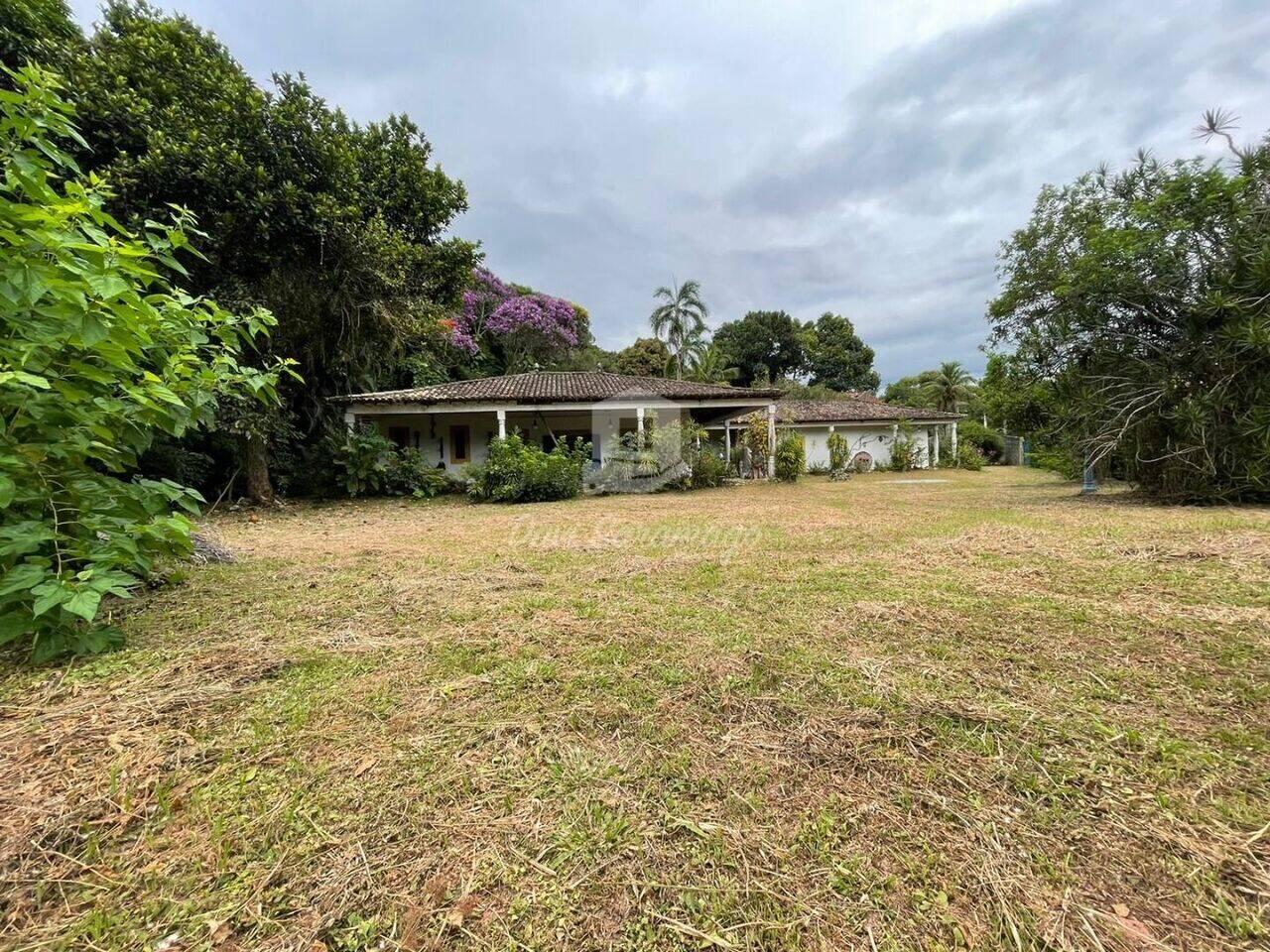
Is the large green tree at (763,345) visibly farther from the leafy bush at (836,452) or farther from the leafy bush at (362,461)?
the leafy bush at (362,461)

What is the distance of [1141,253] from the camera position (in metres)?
8.41

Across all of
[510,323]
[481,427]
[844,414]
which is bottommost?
[481,427]

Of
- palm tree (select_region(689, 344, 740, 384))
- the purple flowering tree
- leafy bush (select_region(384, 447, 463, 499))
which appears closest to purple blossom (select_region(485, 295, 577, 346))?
the purple flowering tree

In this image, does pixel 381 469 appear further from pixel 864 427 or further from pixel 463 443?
pixel 864 427

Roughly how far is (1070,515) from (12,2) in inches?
709

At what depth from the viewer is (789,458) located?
15484 mm

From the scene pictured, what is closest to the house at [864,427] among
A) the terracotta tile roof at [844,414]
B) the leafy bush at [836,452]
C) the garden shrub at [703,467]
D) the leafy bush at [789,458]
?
the terracotta tile roof at [844,414]

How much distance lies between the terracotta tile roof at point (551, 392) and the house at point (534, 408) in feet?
0.09

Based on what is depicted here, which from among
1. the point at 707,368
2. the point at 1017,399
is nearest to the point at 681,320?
the point at 707,368

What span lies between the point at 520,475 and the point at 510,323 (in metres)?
13.5

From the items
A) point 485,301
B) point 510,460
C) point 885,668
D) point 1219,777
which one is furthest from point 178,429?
point 485,301

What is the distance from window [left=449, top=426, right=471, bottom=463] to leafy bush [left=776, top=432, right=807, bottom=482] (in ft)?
34.5

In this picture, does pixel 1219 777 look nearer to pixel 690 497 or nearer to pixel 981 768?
pixel 981 768

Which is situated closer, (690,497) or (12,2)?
(12,2)
